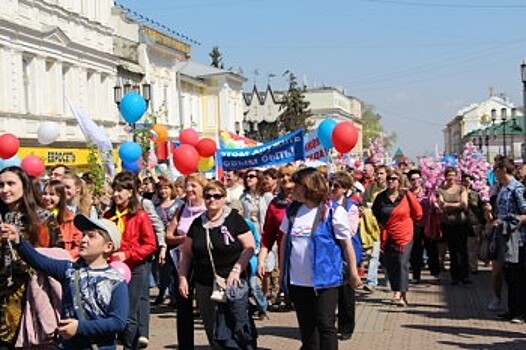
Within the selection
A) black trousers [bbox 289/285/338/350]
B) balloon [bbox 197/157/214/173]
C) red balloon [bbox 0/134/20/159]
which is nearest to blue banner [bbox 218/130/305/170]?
balloon [bbox 197/157/214/173]

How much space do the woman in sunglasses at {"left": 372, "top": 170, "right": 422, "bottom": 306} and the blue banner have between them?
203 inches

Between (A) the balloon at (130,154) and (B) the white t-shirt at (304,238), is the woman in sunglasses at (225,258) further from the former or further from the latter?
(A) the balloon at (130,154)

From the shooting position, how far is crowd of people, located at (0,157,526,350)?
5.09 m

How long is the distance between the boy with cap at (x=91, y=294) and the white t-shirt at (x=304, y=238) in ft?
8.01

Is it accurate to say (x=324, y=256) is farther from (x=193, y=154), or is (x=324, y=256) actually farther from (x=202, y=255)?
(x=193, y=154)

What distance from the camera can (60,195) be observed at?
24.2ft

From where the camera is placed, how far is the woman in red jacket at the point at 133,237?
322 inches

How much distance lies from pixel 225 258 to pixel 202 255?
202 millimetres

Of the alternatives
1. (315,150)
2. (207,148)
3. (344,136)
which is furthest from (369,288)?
(207,148)

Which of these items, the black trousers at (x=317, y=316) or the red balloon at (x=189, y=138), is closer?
the black trousers at (x=317, y=316)

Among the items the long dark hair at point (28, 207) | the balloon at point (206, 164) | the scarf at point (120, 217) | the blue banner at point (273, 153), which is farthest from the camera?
the balloon at point (206, 164)

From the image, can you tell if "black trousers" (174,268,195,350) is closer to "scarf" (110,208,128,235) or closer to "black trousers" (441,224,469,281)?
"scarf" (110,208,128,235)

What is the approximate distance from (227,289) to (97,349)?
2.47 metres

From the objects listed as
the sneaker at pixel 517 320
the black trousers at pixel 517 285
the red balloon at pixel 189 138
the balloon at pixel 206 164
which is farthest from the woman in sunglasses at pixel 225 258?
the balloon at pixel 206 164
